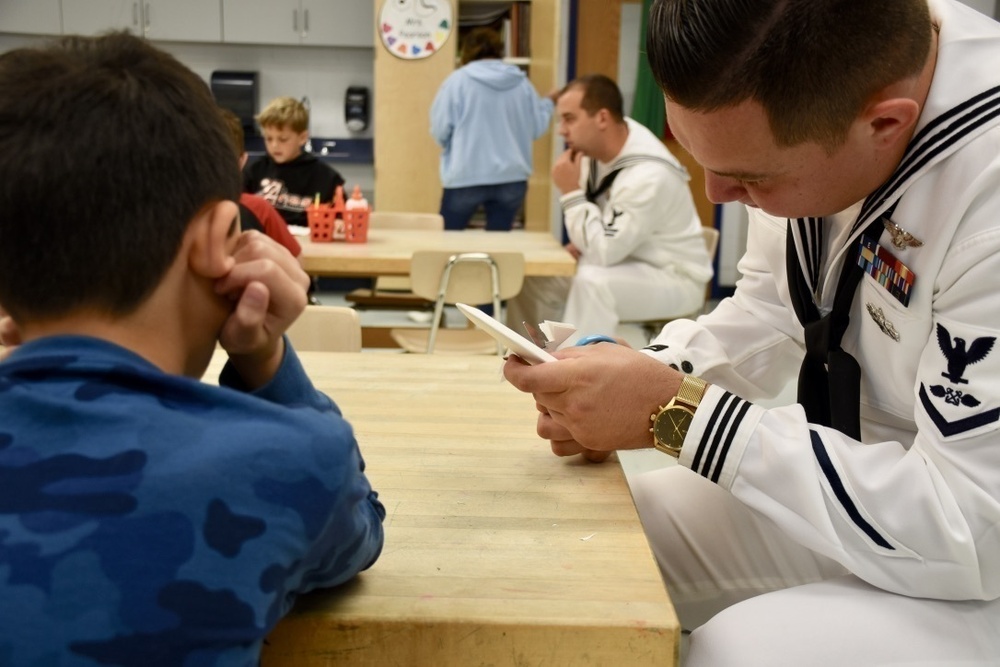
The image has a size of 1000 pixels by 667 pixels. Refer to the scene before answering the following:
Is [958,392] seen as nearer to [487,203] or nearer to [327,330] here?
[327,330]

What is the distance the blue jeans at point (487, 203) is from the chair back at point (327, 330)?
362 cm

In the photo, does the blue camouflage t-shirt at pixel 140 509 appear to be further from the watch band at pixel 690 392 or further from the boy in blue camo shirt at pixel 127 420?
the watch band at pixel 690 392

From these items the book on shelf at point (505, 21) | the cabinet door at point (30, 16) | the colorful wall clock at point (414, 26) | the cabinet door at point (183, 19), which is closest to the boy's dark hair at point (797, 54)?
the colorful wall clock at point (414, 26)

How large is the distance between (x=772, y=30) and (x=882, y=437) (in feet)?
1.92

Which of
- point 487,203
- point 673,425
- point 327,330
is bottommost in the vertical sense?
point 487,203

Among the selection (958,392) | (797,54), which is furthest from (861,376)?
(797,54)

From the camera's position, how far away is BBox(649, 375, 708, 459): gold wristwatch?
1128mm

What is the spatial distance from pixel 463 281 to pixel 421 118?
3.32 m

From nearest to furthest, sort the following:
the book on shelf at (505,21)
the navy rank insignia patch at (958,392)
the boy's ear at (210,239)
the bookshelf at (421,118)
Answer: the boy's ear at (210,239) → the navy rank insignia patch at (958,392) → the bookshelf at (421,118) → the book on shelf at (505,21)

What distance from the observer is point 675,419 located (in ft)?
3.71

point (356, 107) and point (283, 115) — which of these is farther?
point (356, 107)

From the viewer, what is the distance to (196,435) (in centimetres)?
68

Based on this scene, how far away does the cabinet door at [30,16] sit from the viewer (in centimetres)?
682

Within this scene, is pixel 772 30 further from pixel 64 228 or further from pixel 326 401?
pixel 64 228
